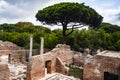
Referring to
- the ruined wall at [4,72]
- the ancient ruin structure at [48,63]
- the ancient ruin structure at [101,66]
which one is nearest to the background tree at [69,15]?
the ancient ruin structure at [48,63]

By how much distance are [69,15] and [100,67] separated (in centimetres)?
1343

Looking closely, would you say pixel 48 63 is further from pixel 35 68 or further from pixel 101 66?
pixel 101 66

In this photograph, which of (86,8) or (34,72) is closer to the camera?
(34,72)

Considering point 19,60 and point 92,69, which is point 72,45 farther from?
point 92,69

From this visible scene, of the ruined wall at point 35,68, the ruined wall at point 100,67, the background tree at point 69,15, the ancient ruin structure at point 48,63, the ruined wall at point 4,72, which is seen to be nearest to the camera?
the ruined wall at point 4,72

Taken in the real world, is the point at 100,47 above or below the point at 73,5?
below

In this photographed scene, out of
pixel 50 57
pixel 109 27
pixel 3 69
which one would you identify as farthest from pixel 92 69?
pixel 109 27

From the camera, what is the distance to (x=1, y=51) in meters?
22.5

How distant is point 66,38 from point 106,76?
14.1 m

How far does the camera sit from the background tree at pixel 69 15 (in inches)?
1038

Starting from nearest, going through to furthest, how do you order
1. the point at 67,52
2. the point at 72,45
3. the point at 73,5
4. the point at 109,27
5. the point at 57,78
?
1. the point at 57,78
2. the point at 67,52
3. the point at 73,5
4. the point at 72,45
5. the point at 109,27

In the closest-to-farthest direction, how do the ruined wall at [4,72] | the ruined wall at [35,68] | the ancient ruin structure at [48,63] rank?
1. the ruined wall at [4,72]
2. the ruined wall at [35,68]
3. the ancient ruin structure at [48,63]

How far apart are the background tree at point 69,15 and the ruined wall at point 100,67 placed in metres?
12.9

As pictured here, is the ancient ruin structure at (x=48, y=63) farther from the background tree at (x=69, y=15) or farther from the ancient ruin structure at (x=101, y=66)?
the background tree at (x=69, y=15)
